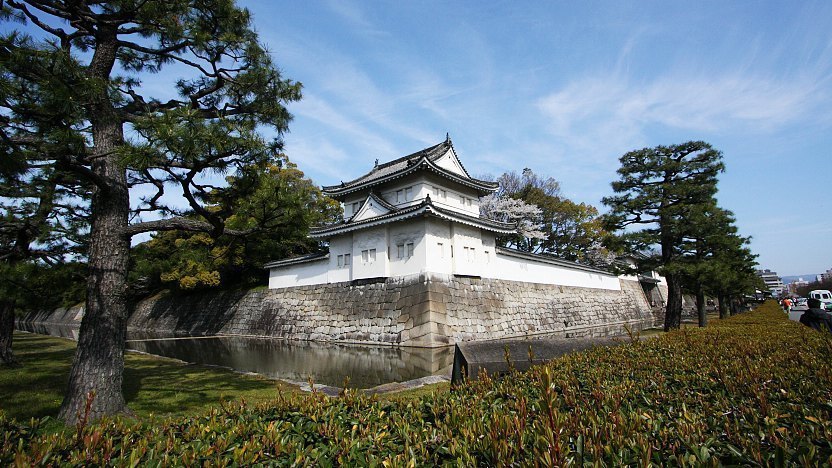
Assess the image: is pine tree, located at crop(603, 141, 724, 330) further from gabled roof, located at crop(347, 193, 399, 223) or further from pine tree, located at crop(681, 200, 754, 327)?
gabled roof, located at crop(347, 193, 399, 223)

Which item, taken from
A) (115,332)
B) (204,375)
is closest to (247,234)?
(115,332)

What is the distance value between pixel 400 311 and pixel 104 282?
40.7 ft

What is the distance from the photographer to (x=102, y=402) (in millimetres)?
5199

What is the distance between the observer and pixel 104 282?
17.9 feet

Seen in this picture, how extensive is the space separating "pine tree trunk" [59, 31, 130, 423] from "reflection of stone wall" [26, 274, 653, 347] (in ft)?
37.2

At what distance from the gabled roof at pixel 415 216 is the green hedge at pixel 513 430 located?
45.3 ft

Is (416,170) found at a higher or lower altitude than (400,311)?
higher

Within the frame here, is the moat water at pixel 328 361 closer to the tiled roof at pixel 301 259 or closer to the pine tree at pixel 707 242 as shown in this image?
the tiled roof at pixel 301 259

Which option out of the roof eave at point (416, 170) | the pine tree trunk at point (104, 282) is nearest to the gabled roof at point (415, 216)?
the roof eave at point (416, 170)

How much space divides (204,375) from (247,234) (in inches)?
180

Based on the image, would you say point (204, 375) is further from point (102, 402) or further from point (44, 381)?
point (102, 402)

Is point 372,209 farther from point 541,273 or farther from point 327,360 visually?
point 541,273

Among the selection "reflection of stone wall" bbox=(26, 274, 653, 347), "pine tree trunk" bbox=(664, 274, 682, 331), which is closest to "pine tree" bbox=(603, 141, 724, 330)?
"pine tree trunk" bbox=(664, 274, 682, 331)

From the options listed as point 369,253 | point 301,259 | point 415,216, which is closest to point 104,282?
point 415,216
